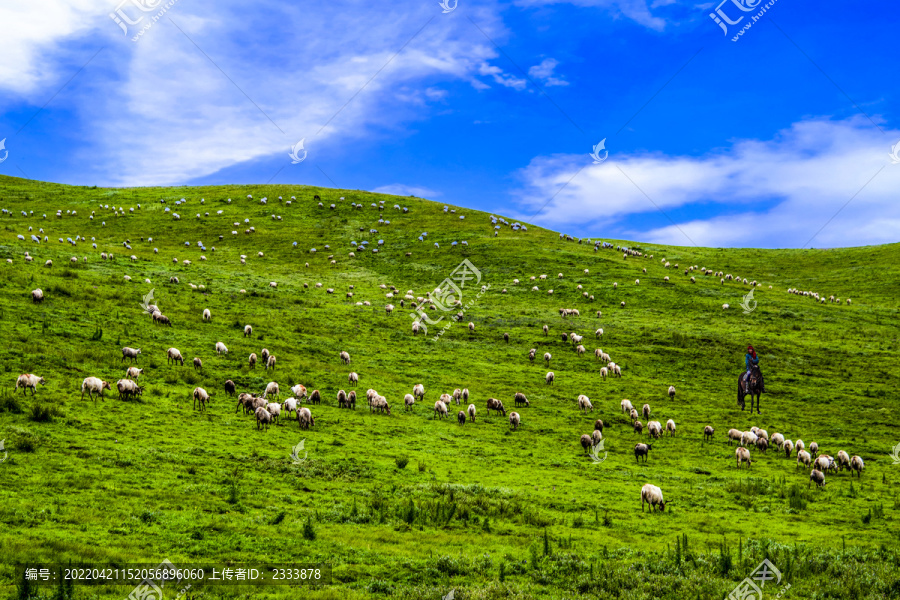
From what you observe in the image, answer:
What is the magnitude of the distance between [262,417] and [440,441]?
8.77 metres

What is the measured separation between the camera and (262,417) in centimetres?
2650

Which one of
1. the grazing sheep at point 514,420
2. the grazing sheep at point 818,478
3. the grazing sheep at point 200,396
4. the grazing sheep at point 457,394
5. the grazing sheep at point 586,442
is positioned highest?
the grazing sheep at point 200,396

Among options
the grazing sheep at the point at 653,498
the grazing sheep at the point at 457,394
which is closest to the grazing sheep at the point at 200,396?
the grazing sheep at the point at 457,394

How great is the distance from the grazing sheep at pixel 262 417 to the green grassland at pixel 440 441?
722 mm

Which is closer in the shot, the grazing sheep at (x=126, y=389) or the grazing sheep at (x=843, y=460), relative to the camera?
the grazing sheep at (x=126, y=389)

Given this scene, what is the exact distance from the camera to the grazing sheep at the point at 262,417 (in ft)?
86.2

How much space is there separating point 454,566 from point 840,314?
232ft

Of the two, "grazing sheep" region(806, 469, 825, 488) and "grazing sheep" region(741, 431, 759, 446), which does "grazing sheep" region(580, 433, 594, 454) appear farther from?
"grazing sheep" region(806, 469, 825, 488)

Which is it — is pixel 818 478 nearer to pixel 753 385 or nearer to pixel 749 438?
pixel 749 438

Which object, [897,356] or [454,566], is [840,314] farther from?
[454,566]

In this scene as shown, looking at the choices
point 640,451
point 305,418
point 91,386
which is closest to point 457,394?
point 305,418

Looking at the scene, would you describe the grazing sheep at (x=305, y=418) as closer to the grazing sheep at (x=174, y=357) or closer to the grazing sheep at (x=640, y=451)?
the grazing sheep at (x=174, y=357)

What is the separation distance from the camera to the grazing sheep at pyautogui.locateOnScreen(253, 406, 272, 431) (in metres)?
26.3

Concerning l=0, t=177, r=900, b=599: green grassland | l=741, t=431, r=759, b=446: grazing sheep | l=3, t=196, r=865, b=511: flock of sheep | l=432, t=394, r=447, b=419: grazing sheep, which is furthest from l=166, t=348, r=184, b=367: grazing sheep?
l=741, t=431, r=759, b=446: grazing sheep
